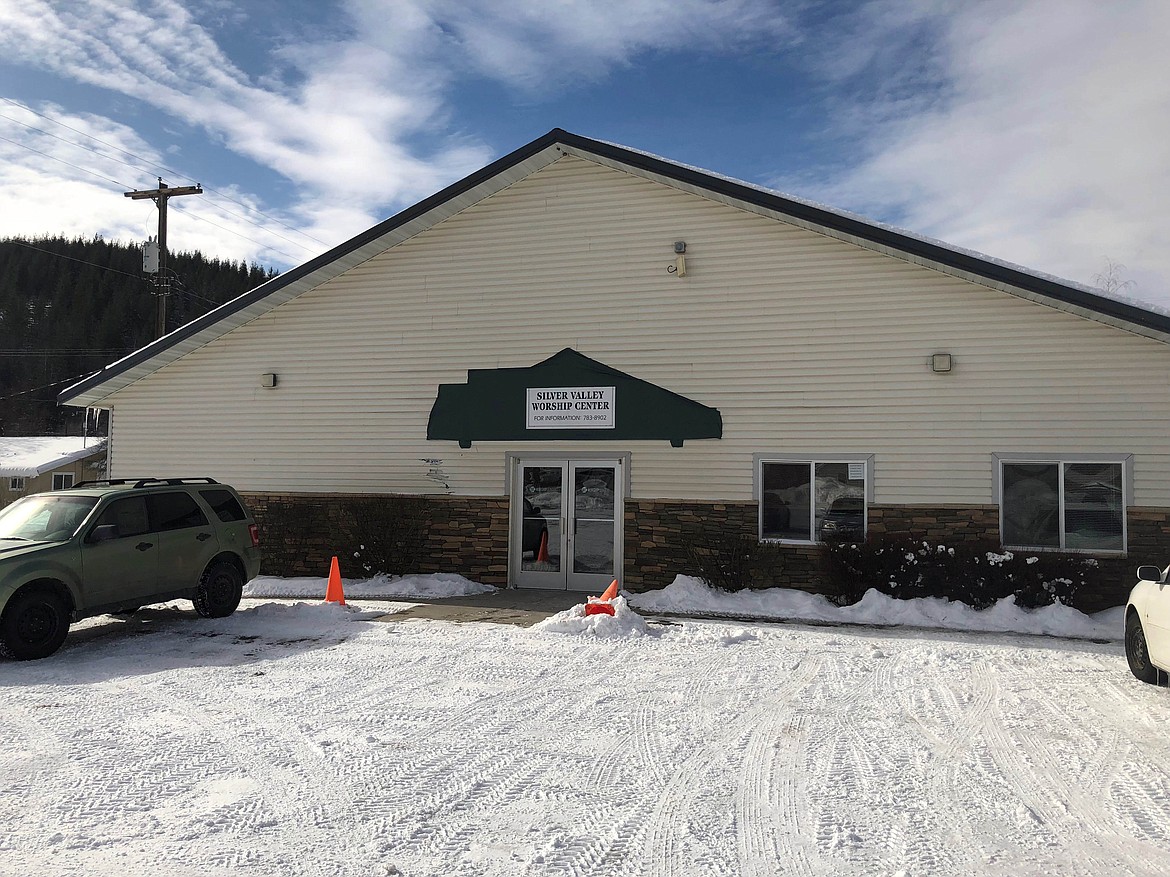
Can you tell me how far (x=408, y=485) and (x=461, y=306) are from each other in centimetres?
317

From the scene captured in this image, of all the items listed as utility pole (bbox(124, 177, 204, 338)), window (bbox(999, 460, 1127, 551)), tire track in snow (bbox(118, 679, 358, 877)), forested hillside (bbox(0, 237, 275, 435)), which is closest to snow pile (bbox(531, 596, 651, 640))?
tire track in snow (bbox(118, 679, 358, 877))

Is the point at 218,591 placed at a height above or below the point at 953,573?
below

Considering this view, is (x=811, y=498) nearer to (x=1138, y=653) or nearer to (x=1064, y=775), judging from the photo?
(x=1138, y=653)

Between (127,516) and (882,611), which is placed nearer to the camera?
(127,516)

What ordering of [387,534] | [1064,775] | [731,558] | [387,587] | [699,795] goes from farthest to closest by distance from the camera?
[387,534] < [387,587] < [731,558] < [1064,775] < [699,795]

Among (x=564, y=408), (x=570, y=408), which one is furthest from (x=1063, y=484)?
(x=564, y=408)

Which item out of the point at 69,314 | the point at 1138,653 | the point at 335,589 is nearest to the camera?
the point at 1138,653

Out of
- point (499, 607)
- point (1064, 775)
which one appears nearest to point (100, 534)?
point (499, 607)

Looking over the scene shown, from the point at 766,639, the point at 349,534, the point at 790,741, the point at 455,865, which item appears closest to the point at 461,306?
the point at 349,534

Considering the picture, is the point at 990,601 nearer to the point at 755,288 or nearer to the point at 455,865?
the point at 755,288

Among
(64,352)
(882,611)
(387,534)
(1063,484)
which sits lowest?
(882,611)

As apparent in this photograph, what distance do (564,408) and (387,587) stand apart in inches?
157

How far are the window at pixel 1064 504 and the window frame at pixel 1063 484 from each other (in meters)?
0.01

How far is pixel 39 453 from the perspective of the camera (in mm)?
44125
